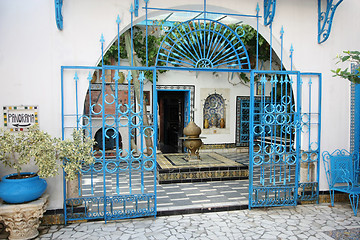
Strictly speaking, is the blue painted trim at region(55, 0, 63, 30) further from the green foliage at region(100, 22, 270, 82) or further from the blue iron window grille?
the blue iron window grille

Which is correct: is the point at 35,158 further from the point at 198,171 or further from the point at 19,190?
the point at 198,171

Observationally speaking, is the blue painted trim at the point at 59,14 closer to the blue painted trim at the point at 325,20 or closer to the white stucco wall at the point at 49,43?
the white stucco wall at the point at 49,43

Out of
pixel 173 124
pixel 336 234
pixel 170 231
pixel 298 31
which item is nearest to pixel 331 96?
pixel 298 31

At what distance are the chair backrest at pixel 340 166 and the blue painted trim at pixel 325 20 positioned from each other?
1904 mm

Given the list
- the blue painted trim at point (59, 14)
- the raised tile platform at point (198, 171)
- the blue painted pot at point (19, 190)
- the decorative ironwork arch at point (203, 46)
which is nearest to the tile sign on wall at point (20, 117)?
the blue painted pot at point (19, 190)

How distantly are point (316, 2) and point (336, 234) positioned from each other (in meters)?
3.61

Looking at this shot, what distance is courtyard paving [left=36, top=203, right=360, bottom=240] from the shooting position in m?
4.04

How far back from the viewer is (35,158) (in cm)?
389

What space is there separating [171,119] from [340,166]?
6855mm

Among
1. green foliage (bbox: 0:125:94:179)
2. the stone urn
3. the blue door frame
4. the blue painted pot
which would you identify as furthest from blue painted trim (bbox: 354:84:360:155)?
the blue door frame

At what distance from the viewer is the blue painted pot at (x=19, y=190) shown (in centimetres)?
380

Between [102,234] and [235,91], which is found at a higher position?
[235,91]

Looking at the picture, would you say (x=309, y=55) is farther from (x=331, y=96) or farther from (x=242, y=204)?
(x=242, y=204)

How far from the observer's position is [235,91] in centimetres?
1025
